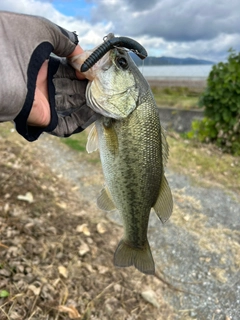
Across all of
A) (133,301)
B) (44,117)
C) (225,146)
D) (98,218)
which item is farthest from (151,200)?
(225,146)

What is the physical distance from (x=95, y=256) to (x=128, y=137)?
2.27m

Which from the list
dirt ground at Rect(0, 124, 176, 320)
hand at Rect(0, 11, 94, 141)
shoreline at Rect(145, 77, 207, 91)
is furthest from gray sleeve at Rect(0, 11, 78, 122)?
shoreline at Rect(145, 77, 207, 91)

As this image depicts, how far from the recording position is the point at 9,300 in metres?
3.00

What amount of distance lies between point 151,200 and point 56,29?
4.75 feet

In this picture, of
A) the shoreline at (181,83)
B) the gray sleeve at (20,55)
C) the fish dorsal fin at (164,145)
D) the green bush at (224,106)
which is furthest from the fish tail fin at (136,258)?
the shoreline at (181,83)

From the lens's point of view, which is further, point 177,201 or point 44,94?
point 177,201

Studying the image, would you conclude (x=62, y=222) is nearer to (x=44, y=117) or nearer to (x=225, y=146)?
(x=44, y=117)

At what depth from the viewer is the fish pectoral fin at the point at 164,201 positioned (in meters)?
2.51

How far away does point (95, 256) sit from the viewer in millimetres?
4062

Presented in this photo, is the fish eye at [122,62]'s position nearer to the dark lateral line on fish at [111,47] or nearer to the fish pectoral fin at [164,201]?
the dark lateral line on fish at [111,47]

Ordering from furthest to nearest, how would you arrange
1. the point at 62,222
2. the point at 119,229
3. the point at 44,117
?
the point at 119,229
the point at 62,222
the point at 44,117

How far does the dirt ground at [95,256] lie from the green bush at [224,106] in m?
2.49

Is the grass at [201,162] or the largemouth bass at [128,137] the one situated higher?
the largemouth bass at [128,137]

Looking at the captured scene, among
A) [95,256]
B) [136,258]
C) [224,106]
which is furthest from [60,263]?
[224,106]
